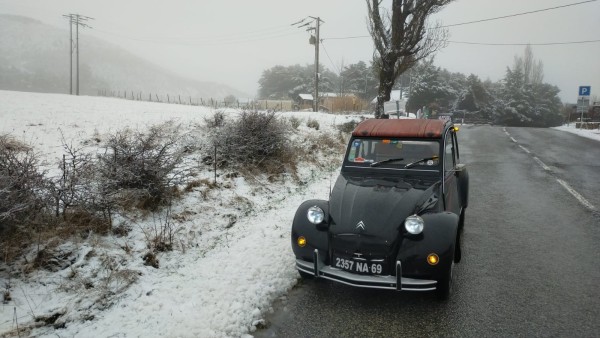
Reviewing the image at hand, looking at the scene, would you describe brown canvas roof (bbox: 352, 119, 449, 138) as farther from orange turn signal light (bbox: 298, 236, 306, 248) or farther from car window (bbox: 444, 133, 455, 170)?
orange turn signal light (bbox: 298, 236, 306, 248)

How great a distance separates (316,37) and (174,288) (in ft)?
101

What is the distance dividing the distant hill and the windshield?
12768 cm

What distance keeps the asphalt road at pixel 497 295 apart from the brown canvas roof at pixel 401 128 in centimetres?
186

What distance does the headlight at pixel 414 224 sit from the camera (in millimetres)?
3666

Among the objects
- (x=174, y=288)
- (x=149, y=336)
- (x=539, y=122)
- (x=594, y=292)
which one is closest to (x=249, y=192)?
(x=174, y=288)

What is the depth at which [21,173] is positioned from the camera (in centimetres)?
467

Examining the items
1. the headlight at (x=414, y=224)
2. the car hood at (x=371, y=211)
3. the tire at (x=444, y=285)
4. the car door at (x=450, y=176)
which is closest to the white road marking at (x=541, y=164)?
the car door at (x=450, y=176)

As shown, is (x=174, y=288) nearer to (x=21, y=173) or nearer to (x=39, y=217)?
(x=39, y=217)

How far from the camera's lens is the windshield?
16.2 feet

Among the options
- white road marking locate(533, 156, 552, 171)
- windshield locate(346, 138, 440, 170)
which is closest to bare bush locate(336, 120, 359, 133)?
white road marking locate(533, 156, 552, 171)

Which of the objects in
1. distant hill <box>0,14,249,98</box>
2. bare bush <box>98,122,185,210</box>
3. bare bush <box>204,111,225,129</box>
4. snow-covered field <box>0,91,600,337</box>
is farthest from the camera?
distant hill <box>0,14,249,98</box>

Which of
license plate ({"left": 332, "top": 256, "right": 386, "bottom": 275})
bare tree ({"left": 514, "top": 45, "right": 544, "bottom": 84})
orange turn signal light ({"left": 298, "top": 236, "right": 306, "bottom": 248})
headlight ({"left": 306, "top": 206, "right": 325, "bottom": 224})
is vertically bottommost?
license plate ({"left": 332, "top": 256, "right": 386, "bottom": 275})

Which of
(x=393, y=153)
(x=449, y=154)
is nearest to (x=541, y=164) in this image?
(x=449, y=154)

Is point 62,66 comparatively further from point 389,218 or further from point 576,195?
point 389,218
